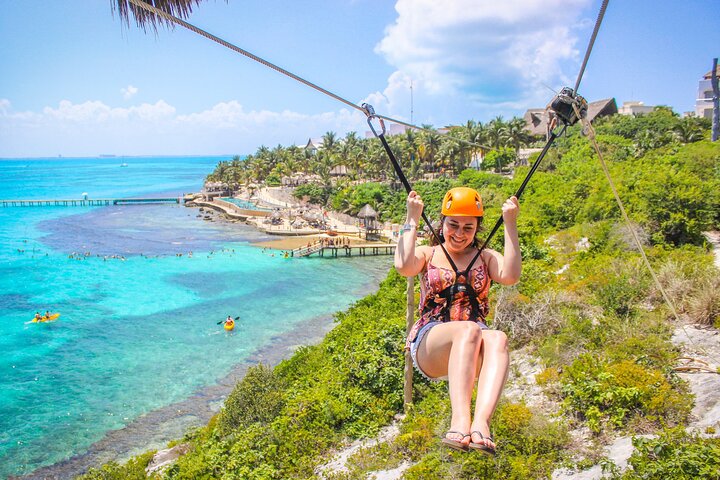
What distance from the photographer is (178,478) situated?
32.8 ft

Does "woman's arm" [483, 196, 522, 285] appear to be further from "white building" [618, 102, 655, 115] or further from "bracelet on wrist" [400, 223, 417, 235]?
"white building" [618, 102, 655, 115]

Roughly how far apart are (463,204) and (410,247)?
576mm

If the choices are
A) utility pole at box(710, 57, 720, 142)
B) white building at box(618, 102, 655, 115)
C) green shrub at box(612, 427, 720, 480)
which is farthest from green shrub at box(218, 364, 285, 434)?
white building at box(618, 102, 655, 115)

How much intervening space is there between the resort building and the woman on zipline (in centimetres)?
5497

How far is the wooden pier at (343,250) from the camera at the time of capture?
46000mm

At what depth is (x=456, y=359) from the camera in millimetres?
3643

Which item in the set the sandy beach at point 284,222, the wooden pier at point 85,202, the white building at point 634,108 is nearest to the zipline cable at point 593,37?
the sandy beach at point 284,222

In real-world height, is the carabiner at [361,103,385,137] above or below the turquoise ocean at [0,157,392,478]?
above

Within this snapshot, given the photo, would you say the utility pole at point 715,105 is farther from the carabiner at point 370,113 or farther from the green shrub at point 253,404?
the carabiner at point 370,113

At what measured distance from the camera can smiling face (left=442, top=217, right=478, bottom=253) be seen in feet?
13.6

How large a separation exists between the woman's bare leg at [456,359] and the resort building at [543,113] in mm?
55581

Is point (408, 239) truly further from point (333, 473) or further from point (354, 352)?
point (354, 352)

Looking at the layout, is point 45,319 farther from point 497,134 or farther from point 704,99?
point 704,99

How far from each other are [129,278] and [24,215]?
183 ft
